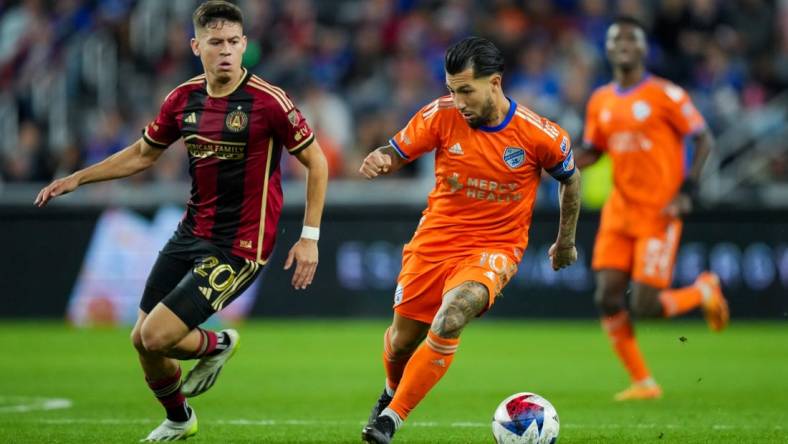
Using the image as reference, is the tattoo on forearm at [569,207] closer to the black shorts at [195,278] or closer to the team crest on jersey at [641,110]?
the black shorts at [195,278]

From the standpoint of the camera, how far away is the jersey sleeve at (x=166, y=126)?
24.5 feet

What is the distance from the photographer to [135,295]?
682 inches

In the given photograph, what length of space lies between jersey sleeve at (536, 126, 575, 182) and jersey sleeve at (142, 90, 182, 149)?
2.09 meters

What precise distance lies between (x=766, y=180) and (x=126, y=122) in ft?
30.2

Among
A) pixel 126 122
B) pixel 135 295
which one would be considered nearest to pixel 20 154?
pixel 126 122

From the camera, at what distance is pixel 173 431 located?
24.5 feet

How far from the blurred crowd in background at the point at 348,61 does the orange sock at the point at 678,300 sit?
5795mm

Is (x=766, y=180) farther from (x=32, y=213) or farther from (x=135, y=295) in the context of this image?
(x=32, y=213)

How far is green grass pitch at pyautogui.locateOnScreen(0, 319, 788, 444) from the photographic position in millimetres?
7922

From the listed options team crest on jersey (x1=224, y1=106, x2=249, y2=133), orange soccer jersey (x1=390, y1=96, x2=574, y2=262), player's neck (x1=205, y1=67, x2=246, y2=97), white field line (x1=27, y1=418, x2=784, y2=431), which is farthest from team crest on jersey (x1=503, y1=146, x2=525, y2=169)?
white field line (x1=27, y1=418, x2=784, y2=431)

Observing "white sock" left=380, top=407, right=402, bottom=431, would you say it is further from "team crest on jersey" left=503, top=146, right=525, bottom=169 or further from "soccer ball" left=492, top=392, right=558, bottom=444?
"team crest on jersey" left=503, top=146, right=525, bottom=169

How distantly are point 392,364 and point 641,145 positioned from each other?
367cm

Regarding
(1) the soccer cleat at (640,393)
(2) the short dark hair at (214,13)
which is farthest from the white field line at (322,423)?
(2) the short dark hair at (214,13)

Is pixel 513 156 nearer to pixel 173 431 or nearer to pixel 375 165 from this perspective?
pixel 375 165
